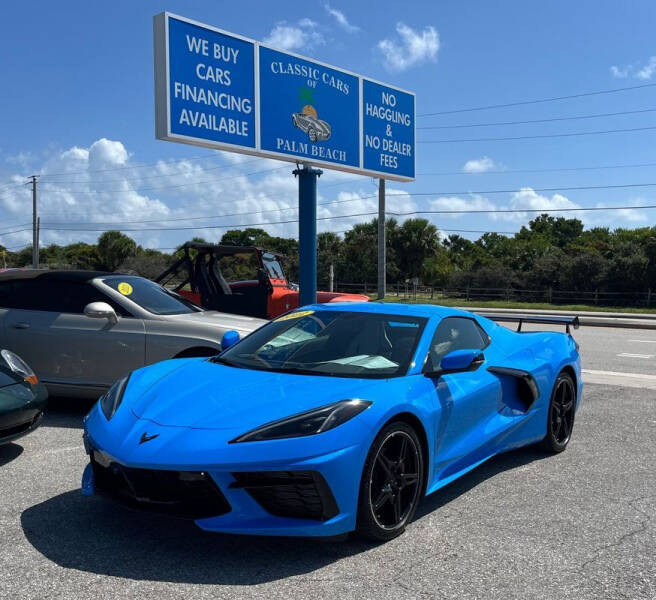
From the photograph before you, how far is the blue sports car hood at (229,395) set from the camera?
131 inches

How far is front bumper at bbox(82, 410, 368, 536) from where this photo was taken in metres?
3.05

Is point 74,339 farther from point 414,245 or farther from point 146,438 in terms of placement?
point 414,245

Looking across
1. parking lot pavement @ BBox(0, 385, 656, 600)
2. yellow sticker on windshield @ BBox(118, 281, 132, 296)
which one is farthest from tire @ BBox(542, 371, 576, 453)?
yellow sticker on windshield @ BBox(118, 281, 132, 296)

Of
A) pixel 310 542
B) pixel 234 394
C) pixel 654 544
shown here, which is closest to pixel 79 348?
pixel 234 394

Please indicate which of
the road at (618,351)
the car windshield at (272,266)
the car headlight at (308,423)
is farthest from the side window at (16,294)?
the road at (618,351)

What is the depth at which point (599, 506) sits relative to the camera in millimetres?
4129

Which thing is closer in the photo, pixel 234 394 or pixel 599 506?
pixel 234 394

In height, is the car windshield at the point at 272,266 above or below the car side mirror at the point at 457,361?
above

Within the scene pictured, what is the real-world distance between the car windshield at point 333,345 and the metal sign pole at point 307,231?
6.94m

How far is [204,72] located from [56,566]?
32.0 feet

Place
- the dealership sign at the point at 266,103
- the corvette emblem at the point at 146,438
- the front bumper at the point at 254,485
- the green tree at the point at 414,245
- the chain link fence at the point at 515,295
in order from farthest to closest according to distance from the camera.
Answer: the green tree at the point at 414,245
the chain link fence at the point at 515,295
the dealership sign at the point at 266,103
the corvette emblem at the point at 146,438
the front bumper at the point at 254,485

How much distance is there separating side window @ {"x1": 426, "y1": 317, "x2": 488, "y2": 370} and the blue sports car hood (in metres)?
0.66

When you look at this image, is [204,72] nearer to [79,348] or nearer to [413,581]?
[79,348]

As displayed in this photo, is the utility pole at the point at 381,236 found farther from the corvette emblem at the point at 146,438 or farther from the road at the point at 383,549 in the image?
the corvette emblem at the point at 146,438
